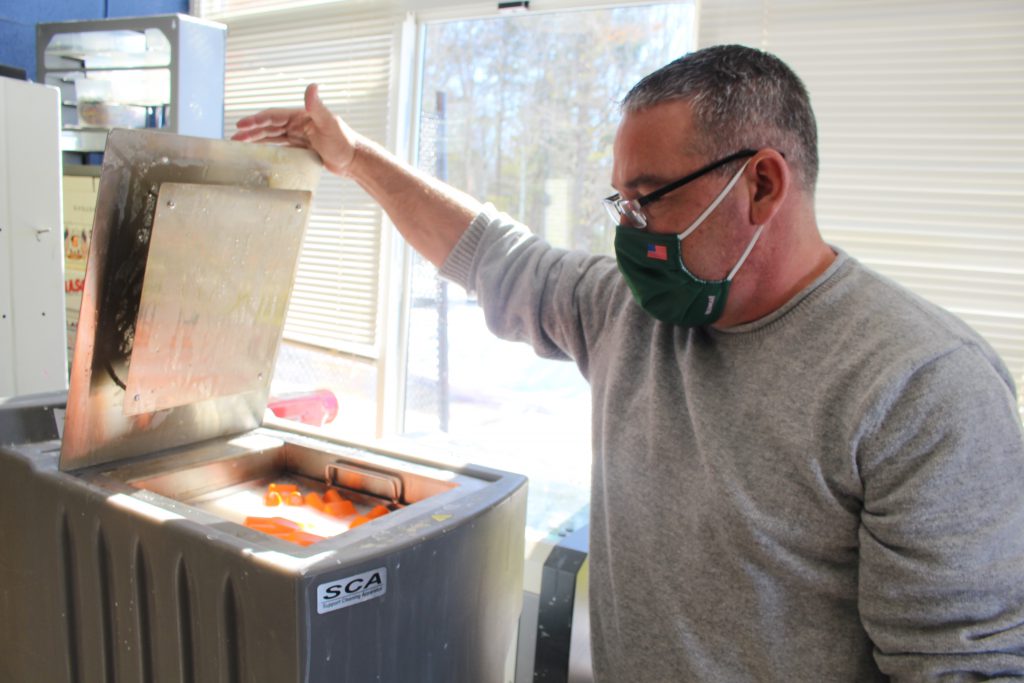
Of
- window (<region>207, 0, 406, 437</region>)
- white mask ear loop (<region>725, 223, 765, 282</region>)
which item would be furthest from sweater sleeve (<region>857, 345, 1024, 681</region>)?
window (<region>207, 0, 406, 437</region>)

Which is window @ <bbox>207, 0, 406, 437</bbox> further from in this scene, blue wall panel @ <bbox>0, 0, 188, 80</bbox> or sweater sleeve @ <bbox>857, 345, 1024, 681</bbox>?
sweater sleeve @ <bbox>857, 345, 1024, 681</bbox>

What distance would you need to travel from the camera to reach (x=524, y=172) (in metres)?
2.72

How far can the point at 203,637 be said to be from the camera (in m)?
0.97

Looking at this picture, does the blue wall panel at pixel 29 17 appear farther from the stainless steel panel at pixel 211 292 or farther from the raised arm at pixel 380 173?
the stainless steel panel at pixel 211 292

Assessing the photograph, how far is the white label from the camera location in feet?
2.90

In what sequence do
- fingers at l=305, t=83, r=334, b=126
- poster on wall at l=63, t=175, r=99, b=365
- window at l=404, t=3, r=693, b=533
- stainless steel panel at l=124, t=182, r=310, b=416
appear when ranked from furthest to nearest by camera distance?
poster on wall at l=63, t=175, r=99, b=365 < window at l=404, t=3, r=693, b=533 < fingers at l=305, t=83, r=334, b=126 < stainless steel panel at l=124, t=182, r=310, b=416

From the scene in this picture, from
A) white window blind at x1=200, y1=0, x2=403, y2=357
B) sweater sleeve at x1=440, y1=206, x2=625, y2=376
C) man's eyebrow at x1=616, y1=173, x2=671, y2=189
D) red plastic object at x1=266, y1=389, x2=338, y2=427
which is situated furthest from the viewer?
white window blind at x1=200, y1=0, x2=403, y2=357

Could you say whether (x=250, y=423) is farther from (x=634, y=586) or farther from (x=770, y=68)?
(x=770, y=68)

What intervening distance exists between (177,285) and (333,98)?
2.01 meters

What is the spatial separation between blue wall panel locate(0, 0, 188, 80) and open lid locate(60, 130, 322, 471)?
2291mm

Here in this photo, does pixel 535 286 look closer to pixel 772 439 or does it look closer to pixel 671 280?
pixel 671 280

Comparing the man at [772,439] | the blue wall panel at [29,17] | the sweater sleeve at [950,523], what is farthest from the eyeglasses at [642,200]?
the blue wall panel at [29,17]

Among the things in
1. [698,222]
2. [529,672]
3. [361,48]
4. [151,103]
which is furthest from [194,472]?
[361,48]

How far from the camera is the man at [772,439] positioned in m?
0.84
